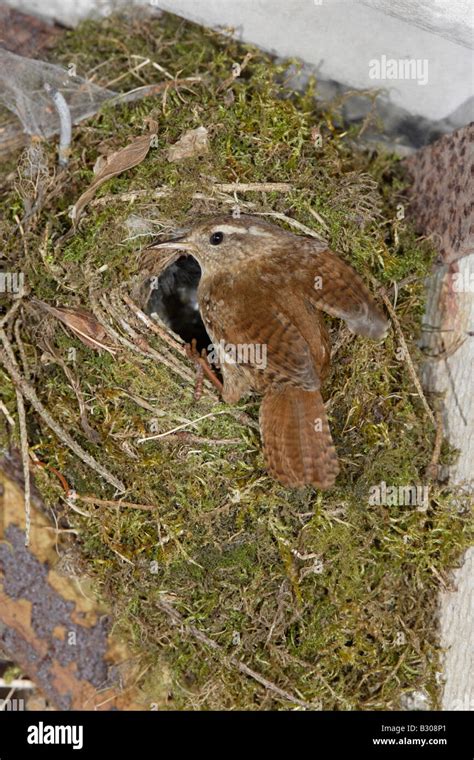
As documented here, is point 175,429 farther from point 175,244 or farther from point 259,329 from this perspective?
point 175,244

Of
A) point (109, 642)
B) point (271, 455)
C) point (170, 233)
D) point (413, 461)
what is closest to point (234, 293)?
point (170, 233)

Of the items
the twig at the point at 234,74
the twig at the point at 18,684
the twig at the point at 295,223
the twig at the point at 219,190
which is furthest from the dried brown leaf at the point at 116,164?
the twig at the point at 18,684

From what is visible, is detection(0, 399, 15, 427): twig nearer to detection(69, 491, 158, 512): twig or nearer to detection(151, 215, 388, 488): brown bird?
detection(69, 491, 158, 512): twig

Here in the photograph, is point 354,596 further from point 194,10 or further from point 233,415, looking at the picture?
point 194,10

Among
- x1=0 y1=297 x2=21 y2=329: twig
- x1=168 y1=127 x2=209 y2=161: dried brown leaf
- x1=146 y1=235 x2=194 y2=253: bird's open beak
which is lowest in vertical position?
x1=0 y1=297 x2=21 y2=329: twig

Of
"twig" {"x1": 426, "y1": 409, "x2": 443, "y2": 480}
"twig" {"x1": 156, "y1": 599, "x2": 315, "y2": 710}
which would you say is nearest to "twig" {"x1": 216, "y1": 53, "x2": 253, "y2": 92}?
"twig" {"x1": 426, "y1": 409, "x2": 443, "y2": 480}

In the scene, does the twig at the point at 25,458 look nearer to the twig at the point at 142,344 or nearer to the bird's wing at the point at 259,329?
the twig at the point at 142,344
